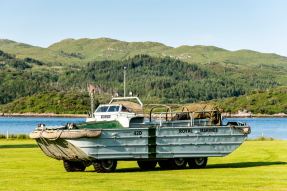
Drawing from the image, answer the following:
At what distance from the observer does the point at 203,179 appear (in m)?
13.4

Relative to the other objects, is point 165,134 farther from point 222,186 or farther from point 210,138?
point 222,186

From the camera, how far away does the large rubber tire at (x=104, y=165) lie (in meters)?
15.3

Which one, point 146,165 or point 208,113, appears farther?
point 208,113

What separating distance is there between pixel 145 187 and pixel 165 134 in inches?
168

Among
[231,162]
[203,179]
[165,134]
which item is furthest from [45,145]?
[231,162]

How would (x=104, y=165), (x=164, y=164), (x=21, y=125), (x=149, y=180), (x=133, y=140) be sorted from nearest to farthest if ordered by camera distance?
1. (x=149, y=180)
2. (x=133, y=140)
3. (x=104, y=165)
4. (x=164, y=164)
5. (x=21, y=125)

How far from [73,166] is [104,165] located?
1.66 m

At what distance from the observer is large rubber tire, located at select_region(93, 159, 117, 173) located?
15.3 meters

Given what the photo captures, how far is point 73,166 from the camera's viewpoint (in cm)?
1639

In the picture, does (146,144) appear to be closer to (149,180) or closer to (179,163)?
(179,163)

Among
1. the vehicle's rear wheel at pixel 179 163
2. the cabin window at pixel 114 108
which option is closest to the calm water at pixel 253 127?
the vehicle's rear wheel at pixel 179 163

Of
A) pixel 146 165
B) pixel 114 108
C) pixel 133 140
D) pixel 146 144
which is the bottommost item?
pixel 146 165

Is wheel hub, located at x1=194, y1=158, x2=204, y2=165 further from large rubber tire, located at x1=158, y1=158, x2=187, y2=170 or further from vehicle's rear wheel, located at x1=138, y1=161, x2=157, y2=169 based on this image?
vehicle's rear wheel, located at x1=138, y1=161, x2=157, y2=169

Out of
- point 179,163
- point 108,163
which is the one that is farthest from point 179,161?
point 108,163
